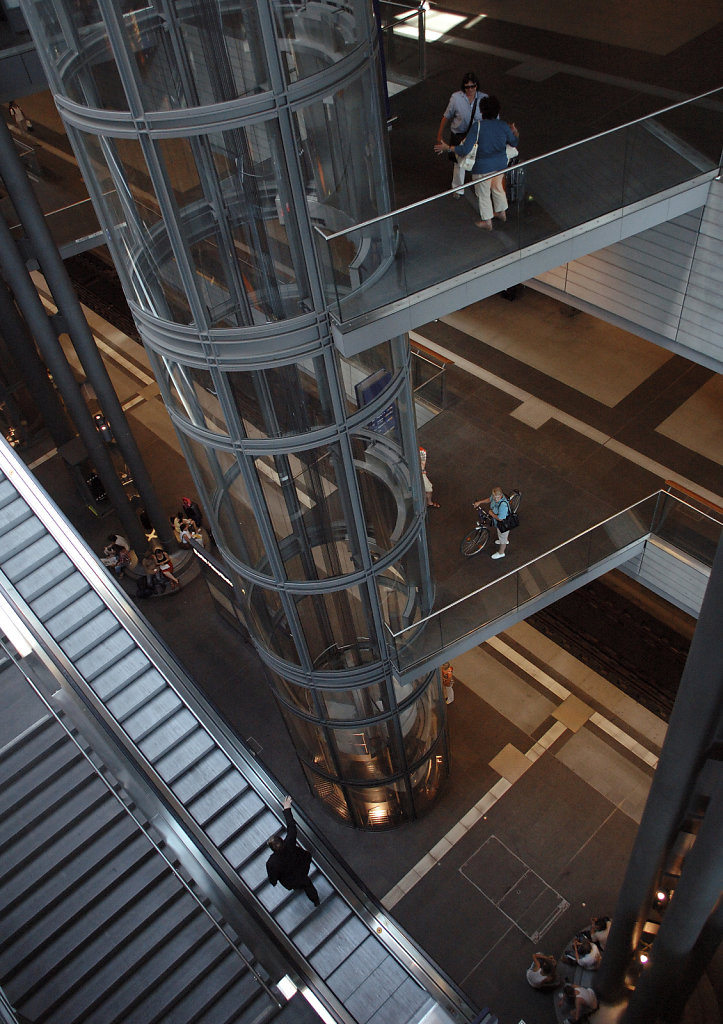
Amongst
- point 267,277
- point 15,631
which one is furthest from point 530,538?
point 15,631

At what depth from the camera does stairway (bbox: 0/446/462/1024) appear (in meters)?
9.81

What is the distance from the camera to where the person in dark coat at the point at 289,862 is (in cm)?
1062

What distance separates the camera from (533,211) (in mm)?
8773

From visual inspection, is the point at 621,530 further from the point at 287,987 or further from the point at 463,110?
the point at 287,987

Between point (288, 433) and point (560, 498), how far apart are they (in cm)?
564

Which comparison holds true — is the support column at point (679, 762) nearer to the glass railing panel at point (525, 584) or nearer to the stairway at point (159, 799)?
the stairway at point (159, 799)

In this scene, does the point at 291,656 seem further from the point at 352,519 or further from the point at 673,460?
the point at 673,460

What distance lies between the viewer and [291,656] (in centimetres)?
1119

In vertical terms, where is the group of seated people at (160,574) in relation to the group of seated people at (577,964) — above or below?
above

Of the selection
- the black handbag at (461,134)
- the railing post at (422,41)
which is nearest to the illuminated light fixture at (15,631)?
the black handbag at (461,134)

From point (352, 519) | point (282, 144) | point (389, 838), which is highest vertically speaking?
point (282, 144)

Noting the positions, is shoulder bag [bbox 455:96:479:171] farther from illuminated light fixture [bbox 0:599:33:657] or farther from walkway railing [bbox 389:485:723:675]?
illuminated light fixture [bbox 0:599:33:657]

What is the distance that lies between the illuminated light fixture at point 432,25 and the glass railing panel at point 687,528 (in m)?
7.56

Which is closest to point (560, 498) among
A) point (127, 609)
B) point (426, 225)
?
point (426, 225)
